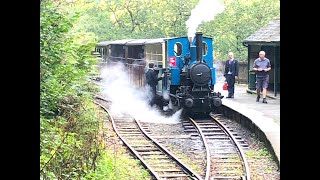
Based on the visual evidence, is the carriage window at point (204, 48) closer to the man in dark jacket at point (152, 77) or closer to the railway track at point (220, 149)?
the man in dark jacket at point (152, 77)

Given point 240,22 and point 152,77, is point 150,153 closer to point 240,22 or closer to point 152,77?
point 152,77

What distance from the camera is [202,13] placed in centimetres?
1579

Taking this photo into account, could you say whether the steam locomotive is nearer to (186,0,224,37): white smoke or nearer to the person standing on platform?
the person standing on platform

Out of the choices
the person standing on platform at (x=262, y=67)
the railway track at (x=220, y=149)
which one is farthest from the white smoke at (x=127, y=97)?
the person standing on platform at (x=262, y=67)

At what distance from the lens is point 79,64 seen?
6980 millimetres

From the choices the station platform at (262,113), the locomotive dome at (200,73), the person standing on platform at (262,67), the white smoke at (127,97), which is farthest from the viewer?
the white smoke at (127,97)

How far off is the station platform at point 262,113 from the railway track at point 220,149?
0.48 meters

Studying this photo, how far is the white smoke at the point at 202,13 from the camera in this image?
14.1 m

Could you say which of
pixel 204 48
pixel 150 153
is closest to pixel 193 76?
pixel 204 48

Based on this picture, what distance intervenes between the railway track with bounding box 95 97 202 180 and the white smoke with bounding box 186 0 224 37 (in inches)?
126

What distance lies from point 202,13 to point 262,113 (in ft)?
17.0

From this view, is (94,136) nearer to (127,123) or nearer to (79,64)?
(79,64)

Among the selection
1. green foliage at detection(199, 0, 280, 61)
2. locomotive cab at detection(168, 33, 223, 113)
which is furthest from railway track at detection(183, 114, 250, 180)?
green foliage at detection(199, 0, 280, 61)
